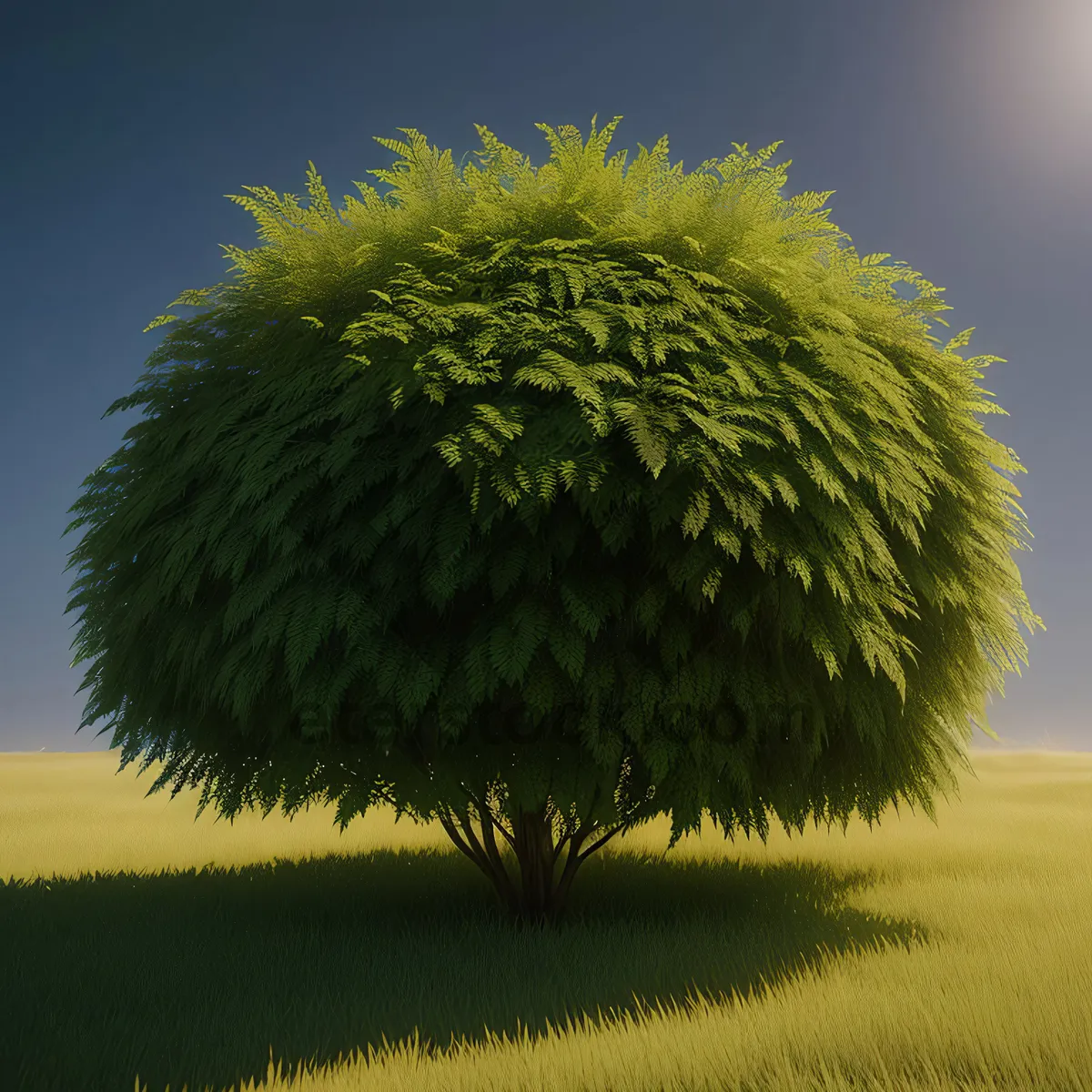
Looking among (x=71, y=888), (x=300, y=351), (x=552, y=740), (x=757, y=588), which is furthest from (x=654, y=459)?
(x=71, y=888)

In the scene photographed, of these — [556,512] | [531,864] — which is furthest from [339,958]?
[556,512]

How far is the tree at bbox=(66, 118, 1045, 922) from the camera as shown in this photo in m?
5.99

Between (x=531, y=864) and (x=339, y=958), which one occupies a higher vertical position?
(x=531, y=864)

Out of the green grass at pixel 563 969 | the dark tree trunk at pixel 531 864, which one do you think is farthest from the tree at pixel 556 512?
the green grass at pixel 563 969

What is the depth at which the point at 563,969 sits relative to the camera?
22.3 ft

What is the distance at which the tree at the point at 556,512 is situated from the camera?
5.99 meters

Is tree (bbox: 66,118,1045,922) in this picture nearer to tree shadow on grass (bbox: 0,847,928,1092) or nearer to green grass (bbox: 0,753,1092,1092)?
tree shadow on grass (bbox: 0,847,928,1092)

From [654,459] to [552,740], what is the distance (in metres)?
2.43

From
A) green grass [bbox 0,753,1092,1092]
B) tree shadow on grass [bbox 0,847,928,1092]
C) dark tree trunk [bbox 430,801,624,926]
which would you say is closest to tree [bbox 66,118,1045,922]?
dark tree trunk [bbox 430,801,624,926]

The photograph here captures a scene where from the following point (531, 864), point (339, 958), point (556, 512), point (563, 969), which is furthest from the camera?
point (531, 864)

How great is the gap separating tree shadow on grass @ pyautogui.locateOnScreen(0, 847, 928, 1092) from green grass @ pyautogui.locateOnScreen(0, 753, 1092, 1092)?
0.03 metres

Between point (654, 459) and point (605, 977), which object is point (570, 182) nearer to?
point (654, 459)

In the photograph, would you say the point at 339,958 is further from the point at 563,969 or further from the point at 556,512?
the point at 556,512

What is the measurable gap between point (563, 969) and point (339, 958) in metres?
1.80
